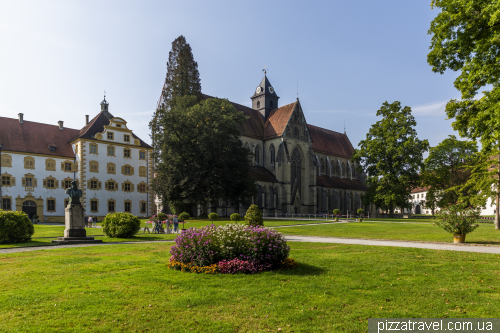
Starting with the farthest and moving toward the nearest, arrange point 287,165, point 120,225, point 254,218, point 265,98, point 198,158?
point 265,98
point 287,165
point 198,158
point 254,218
point 120,225

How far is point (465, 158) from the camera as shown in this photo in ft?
192

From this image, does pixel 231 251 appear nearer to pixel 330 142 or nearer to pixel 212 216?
pixel 212 216

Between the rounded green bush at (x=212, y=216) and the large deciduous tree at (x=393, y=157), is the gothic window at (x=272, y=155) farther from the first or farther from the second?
the rounded green bush at (x=212, y=216)

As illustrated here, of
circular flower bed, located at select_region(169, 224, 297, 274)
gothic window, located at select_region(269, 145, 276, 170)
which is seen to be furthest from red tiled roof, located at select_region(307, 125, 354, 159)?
circular flower bed, located at select_region(169, 224, 297, 274)

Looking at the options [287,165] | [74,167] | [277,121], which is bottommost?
[74,167]

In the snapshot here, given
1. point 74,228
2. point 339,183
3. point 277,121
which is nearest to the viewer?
point 74,228

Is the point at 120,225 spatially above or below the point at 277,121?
below

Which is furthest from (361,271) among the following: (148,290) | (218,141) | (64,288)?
(218,141)

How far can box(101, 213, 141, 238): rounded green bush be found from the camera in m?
22.0

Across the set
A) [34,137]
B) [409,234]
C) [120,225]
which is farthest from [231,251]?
[34,137]

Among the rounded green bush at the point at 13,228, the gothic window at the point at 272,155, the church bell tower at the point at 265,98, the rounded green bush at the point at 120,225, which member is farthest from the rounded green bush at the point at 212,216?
the church bell tower at the point at 265,98

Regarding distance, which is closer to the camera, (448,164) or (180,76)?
(180,76)

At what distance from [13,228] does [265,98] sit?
181 ft

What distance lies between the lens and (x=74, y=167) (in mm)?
48844
